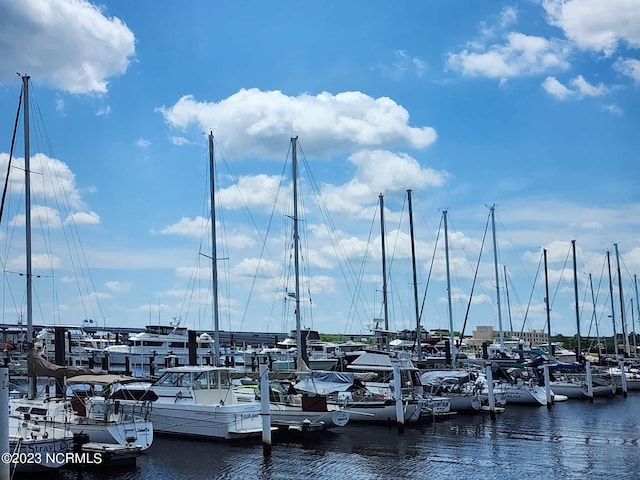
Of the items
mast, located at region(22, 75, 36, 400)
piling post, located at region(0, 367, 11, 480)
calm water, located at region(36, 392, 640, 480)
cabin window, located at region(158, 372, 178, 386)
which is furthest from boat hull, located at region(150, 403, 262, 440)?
piling post, located at region(0, 367, 11, 480)

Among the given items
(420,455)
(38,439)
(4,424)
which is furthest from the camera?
(420,455)

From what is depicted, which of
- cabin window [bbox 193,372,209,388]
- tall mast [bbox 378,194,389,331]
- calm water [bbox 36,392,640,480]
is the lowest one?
calm water [bbox 36,392,640,480]

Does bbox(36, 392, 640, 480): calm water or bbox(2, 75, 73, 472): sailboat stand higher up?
bbox(2, 75, 73, 472): sailboat

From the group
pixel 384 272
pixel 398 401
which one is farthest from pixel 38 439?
pixel 384 272

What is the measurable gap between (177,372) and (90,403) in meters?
5.31

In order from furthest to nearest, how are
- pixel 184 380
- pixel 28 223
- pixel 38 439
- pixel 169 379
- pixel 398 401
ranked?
pixel 398 401
pixel 169 379
pixel 184 380
pixel 28 223
pixel 38 439

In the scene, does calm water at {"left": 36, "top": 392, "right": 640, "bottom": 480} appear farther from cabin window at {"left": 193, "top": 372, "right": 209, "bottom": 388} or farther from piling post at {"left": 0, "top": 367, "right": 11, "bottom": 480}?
piling post at {"left": 0, "top": 367, "right": 11, "bottom": 480}

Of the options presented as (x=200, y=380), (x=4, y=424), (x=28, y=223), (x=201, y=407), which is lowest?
(x=201, y=407)

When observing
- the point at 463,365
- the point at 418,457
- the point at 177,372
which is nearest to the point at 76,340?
the point at 463,365

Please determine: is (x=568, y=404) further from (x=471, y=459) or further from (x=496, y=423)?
(x=471, y=459)

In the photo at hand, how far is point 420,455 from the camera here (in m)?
29.7

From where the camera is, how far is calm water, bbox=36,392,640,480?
1021 inches

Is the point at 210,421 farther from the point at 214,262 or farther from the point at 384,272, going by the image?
the point at 384,272

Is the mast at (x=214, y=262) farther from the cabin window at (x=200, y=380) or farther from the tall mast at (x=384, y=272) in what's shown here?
the tall mast at (x=384, y=272)
